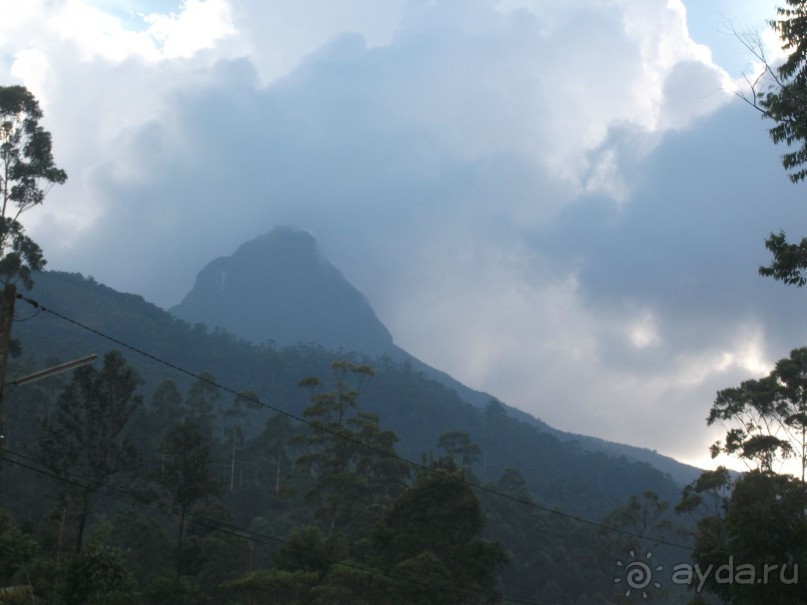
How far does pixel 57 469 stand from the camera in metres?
34.6

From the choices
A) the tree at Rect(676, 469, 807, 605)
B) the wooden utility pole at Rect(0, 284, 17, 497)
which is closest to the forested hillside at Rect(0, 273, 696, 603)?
the wooden utility pole at Rect(0, 284, 17, 497)

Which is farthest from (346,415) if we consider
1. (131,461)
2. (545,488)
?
(545,488)

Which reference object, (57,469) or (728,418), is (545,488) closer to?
(728,418)

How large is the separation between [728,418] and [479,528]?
515 inches

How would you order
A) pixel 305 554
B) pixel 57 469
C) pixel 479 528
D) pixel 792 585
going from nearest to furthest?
pixel 792 585 → pixel 57 469 → pixel 305 554 → pixel 479 528

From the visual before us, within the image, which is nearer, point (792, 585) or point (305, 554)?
point (792, 585)

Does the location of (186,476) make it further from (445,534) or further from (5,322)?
(5,322)

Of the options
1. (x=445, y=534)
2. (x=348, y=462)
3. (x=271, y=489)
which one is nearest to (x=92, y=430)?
(x=445, y=534)

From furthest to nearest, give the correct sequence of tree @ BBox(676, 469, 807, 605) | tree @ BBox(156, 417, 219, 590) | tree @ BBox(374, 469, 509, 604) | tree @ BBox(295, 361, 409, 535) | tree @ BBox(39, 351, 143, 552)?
tree @ BBox(295, 361, 409, 535) < tree @ BBox(374, 469, 509, 604) < tree @ BBox(156, 417, 219, 590) < tree @ BBox(39, 351, 143, 552) < tree @ BBox(676, 469, 807, 605)

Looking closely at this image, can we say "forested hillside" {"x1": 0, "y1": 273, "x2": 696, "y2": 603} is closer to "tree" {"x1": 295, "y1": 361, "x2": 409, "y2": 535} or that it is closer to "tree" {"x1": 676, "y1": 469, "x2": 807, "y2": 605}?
"tree" {"x1": 295, "y1": 361, "x2": 409, "y2": 535}

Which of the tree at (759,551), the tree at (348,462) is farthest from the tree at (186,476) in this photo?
the tree at (759,551)

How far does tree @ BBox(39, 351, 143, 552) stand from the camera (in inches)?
1411

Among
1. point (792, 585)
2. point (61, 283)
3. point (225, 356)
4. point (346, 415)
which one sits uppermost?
point (61, 283)

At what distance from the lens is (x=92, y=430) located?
119 feet
